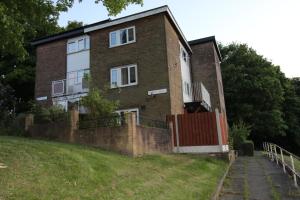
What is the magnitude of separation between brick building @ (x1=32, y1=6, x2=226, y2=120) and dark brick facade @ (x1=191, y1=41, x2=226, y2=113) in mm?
1217

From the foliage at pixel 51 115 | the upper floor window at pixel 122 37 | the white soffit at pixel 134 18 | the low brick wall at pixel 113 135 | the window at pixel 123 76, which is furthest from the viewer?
the upper floor window at pixel 122 37

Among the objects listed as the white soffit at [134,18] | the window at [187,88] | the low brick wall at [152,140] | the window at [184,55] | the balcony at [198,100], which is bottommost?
the low brick wall at [152,140]

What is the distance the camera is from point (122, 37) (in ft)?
70.0

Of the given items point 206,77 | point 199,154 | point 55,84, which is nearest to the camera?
point 199,154

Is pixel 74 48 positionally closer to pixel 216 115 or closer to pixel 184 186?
pixel 216 115

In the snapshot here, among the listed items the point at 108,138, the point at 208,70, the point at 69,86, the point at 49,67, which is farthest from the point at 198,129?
the point at 49,67

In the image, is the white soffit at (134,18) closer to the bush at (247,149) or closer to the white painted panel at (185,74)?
the white painted panel at (185,74)

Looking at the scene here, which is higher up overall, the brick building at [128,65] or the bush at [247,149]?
the brick building at [128,65]

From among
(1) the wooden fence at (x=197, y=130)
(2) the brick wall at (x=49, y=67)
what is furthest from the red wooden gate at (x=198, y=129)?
(2) the brick wall at (x=49, y=67)

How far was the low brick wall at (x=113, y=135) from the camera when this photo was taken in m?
13.2

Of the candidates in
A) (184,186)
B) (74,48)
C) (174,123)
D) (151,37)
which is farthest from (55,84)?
(184,186)

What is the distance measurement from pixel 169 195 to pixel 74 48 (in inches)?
696

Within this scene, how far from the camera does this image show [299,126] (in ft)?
152

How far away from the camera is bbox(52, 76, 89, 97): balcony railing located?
72.9 feet
